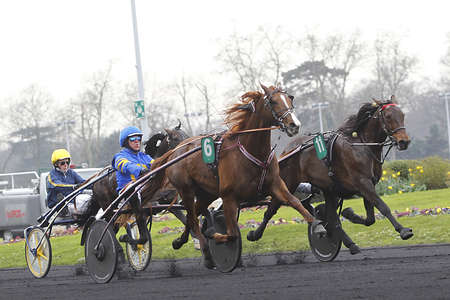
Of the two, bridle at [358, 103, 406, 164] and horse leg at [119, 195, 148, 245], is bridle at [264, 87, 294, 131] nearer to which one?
bridle at [358, 103, 406, 164]

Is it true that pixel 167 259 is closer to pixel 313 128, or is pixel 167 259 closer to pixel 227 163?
pixel 227 163

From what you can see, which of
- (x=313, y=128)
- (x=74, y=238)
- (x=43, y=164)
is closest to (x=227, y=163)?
(x=74, y=238)

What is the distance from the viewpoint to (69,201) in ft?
29.4

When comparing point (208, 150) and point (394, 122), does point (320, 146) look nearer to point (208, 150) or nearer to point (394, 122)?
point (394, 122)

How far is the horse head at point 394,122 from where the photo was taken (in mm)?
8266

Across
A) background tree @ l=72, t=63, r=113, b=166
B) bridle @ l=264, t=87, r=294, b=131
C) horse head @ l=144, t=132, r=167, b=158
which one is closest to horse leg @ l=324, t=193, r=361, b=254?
bridle @ l=264, t=87, r=294, b=131

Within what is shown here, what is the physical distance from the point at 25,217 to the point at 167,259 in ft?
21.1

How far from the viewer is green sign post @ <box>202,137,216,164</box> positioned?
7.34m

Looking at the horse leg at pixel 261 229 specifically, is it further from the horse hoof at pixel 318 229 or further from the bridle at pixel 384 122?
the horse hoof at pixel 318 229

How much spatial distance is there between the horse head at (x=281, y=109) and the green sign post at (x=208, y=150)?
0.69 meters

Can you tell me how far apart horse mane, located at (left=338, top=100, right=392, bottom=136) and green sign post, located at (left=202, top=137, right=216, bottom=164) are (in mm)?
2241

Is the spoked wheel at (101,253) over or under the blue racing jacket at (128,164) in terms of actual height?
under

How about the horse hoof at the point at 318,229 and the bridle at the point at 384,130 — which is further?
the bridle at the point at 384,130

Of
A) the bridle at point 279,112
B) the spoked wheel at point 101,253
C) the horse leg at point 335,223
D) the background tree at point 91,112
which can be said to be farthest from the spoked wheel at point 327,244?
the background tree at point 91,112
